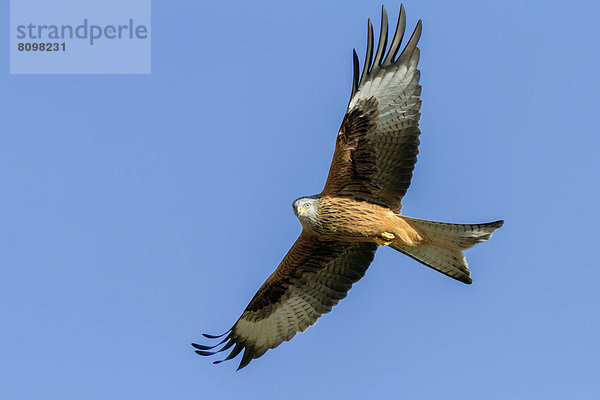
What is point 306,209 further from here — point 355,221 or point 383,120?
point 383,120

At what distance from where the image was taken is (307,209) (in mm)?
11148

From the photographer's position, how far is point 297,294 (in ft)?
41.6

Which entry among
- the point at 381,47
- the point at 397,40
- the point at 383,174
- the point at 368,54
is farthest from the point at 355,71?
the point at 383,174

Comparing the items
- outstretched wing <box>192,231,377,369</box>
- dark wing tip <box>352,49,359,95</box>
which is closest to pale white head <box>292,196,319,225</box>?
outstretched wing <box>192,231,377,369</box>

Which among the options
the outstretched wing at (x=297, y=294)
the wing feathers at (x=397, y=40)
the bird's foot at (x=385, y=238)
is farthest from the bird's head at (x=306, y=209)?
the wing feathers at (x=397, y=40)

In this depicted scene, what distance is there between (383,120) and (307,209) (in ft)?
4.68

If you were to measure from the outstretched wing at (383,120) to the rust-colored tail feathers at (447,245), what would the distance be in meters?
0.64

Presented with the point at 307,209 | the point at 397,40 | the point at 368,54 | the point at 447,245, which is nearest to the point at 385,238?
the point at 447,245

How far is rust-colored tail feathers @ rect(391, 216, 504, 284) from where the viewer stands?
1094cm

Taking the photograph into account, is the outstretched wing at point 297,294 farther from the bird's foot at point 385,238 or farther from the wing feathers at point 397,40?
the wing feathers at point 397,40

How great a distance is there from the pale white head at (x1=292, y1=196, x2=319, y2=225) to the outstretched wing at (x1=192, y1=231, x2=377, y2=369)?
3.29 ft

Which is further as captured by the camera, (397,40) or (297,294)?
(297,294)

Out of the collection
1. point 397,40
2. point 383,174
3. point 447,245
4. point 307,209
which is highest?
point 397,40

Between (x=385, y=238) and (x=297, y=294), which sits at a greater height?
(x=385, y=238)
